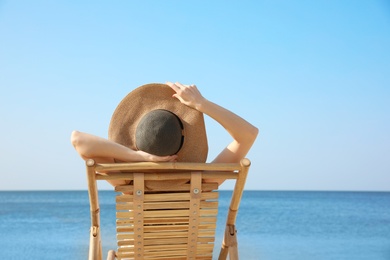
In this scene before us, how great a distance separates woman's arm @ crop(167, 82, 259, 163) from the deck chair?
4.0 inches

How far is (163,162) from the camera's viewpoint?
8.71 ft

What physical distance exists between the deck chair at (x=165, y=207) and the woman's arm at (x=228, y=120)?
0.10 m

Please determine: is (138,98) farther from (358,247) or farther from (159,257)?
(358,247)

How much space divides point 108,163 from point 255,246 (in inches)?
395

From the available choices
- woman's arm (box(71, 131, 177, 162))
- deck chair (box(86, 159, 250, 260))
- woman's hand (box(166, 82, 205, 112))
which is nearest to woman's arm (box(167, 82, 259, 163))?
woman's hand (box(166, 82, 205, 112))

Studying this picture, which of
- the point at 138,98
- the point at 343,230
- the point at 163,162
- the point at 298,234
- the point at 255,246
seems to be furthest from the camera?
the point at 343,230

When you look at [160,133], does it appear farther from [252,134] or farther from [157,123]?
[252,134]

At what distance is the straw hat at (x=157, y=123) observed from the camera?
2.77 meters

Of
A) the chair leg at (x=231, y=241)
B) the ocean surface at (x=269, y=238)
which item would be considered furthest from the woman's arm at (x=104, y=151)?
the ocean surface at (x=269, y=238)

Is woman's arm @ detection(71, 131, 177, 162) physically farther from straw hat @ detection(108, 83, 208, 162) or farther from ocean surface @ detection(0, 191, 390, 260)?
ocean surface @ detection(0, 191, 390, 260)

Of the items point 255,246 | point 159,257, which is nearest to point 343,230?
point 255,246

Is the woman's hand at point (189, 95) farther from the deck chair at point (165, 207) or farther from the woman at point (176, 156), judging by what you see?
the deck chair at point (165, 207)

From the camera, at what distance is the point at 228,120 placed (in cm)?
270

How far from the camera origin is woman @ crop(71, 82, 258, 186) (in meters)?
2.69
